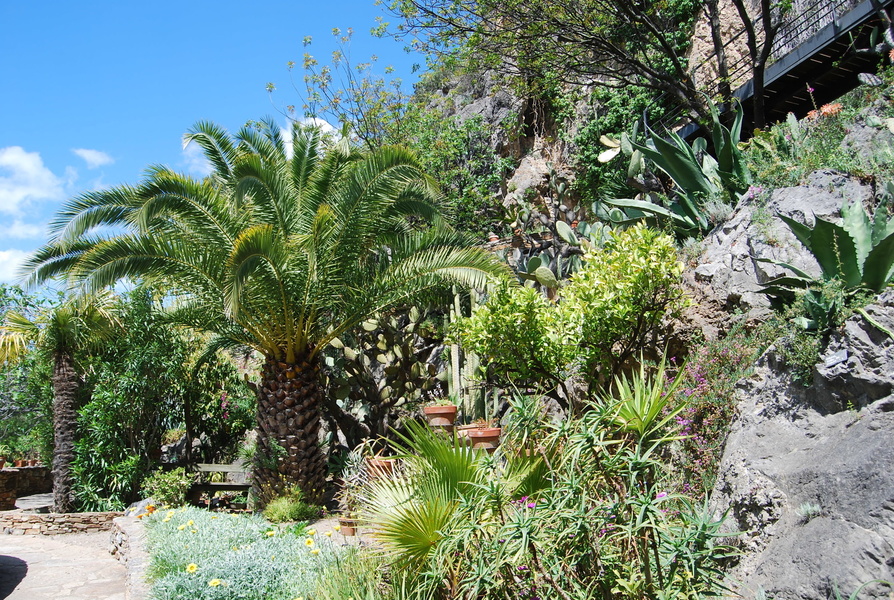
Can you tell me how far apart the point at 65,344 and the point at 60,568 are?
14.6 ft

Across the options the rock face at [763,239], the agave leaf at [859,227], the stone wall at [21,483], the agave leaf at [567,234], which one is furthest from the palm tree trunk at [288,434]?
the agave leaf at [859,227]

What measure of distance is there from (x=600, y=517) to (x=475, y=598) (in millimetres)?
753

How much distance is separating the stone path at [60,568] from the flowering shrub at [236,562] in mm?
→ 1287

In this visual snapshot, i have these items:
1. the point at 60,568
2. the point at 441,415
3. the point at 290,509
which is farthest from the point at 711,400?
the point at 60,568

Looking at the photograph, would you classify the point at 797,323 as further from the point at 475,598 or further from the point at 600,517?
the point at 475,598

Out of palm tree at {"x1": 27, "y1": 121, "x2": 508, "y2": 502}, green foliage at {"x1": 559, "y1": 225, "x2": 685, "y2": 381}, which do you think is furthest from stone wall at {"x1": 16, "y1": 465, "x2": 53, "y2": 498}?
green foliage at {"x1": 559, "y1": 225, "x2": 685, "y2": 381}

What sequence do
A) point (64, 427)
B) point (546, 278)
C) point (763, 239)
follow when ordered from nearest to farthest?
point (763, 239) → point (546, 278) → point (64, 427)

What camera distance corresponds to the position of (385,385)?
11.8 metres

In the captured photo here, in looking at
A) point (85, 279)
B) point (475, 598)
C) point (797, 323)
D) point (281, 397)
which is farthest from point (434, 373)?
point (475, 598)

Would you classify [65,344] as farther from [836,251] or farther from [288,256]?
[836,251]

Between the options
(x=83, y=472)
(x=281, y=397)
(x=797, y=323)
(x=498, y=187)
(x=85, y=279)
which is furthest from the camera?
(x=498, y=187)

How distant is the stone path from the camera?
7.10m

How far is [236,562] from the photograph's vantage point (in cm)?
506

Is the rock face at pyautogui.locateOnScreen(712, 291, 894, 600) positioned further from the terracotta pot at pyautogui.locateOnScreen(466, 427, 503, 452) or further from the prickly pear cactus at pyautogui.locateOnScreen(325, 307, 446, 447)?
the prickly pear cactus at pyautogui.locateOnScreen(325, 307, 446, 447)
